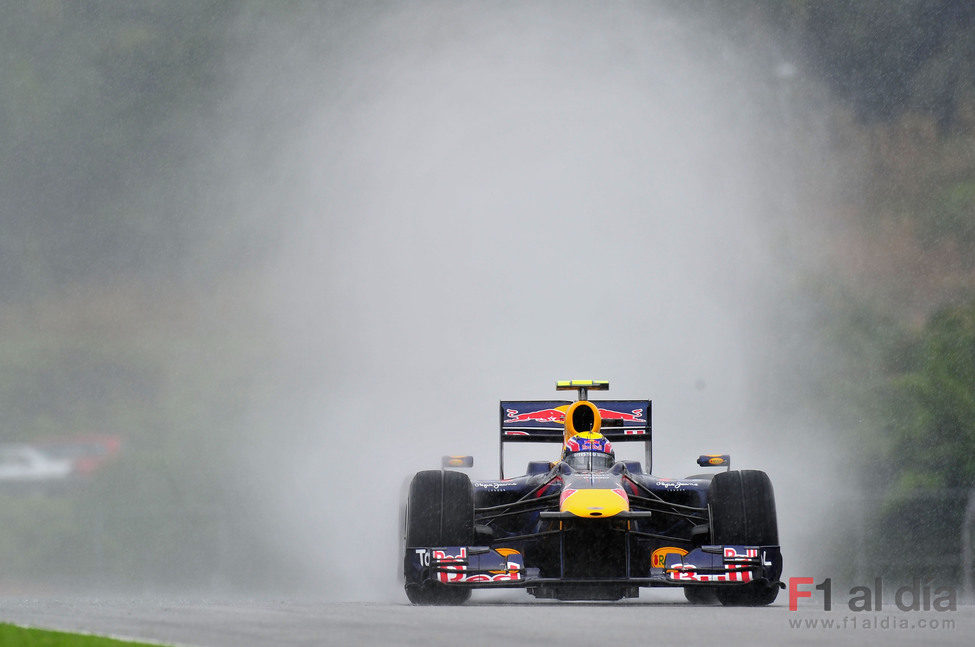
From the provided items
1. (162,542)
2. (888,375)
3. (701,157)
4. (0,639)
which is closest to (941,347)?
(888,375)

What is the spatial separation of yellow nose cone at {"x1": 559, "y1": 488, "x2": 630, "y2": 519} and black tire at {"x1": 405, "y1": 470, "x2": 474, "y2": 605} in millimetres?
992

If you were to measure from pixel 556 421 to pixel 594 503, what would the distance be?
13.3ft

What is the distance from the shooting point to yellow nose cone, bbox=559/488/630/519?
48.8ft

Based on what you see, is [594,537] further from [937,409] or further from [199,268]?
[199,268]

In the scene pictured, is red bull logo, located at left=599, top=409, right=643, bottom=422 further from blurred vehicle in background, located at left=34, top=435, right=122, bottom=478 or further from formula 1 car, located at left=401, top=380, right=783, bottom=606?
blurred vehicle in background, located at left=34, top=435, right=122, bottom=478

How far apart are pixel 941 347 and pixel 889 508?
208 inches

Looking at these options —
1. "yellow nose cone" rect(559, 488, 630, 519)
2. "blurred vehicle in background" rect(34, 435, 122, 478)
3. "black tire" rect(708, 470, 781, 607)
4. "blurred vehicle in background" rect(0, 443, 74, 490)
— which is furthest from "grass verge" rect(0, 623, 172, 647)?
"blurred vehicle in background" rect(34, 435, 122, 478)

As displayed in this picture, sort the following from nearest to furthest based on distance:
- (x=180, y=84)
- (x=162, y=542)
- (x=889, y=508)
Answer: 1. (x=889, y=508)
2. (x=162, y=542)
3. (x=180, y=84)

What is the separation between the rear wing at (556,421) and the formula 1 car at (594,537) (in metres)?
1.93

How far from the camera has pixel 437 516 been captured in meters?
15.4

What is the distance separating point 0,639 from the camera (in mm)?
10805

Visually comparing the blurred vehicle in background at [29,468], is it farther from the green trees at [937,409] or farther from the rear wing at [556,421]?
the green trees at [937,409]

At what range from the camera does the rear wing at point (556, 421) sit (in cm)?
1900

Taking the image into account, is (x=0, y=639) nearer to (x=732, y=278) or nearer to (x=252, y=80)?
(x=732, y=278)
